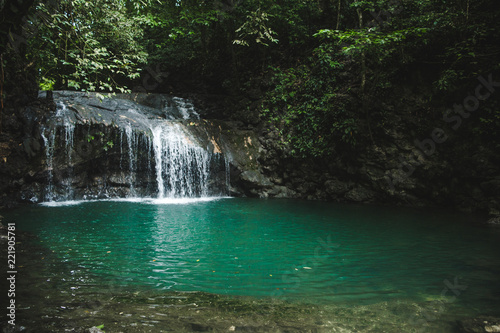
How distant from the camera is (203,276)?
14.2 ft

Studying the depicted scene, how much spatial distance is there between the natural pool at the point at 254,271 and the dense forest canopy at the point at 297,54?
3.20 metres

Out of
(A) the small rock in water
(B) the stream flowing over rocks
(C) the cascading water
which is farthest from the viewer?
(C) the cascading water

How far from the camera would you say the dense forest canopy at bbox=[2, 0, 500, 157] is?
7.30 metres

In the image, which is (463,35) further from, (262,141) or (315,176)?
(262,141)

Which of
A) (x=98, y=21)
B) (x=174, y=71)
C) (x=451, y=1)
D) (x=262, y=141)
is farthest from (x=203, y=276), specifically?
(x=174, y=71)

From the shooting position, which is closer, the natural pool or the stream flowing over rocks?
the natural pool

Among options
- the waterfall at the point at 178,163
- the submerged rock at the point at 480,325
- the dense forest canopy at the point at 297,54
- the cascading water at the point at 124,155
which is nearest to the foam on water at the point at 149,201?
the cascading water at the point at 124,155

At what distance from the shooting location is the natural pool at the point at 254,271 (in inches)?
116

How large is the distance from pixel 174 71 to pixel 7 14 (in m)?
15.2

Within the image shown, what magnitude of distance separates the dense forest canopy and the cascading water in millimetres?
1406

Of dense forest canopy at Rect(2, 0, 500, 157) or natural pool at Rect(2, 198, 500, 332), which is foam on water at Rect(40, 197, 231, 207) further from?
dense forest canopy at Rect(2, 0, 500, 157)

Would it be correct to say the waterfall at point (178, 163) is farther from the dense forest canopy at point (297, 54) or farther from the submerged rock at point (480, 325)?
the submerged rock at point (480, 325)

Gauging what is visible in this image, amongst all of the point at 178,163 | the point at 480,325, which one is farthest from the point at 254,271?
the point at 178,163

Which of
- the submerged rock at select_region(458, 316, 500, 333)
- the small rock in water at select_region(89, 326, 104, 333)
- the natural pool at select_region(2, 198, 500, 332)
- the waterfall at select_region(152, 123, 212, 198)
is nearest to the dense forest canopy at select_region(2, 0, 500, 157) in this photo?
the waterfall at select_region(152, 123, 212, 198)
